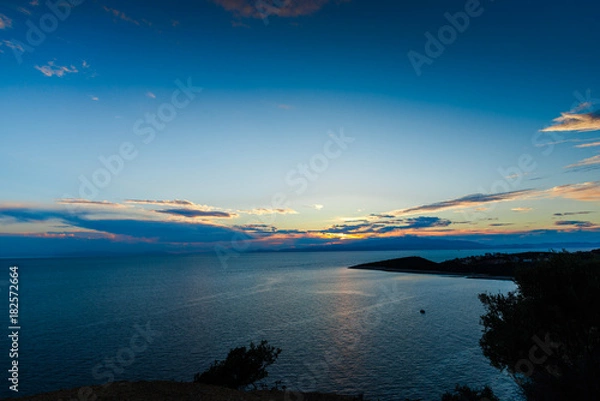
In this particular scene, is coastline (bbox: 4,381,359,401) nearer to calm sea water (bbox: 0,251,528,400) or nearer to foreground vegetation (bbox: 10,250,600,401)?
foreground vegetation (bbox: 10,250,600,401)

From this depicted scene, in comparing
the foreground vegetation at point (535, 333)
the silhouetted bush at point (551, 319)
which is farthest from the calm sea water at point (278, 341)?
the silhouetted bush at point (551, 319)

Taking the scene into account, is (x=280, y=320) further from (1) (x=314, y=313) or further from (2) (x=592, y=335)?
(2) (x=592, y=335)

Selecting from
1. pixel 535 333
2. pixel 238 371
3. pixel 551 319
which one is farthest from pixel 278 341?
pixel 551 319

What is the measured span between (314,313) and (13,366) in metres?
47.9

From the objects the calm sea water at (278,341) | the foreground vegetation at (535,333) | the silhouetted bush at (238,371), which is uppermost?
the foreground vegetation at (535,333)

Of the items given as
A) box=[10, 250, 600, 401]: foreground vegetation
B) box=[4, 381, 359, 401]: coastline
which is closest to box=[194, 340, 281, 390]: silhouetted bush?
box=[10, 250, 600, 401]: foreground vegetation

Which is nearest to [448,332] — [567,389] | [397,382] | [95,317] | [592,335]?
[397,382]

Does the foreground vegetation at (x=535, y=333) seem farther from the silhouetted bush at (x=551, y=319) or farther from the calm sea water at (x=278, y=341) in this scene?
the calm sea water at (x=278, y=341)

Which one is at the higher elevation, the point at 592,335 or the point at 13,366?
the point at 592,335

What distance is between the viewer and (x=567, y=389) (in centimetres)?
1400

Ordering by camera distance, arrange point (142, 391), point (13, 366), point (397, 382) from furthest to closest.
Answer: point (13, 366) → point (397, 382) → point (142, 391)

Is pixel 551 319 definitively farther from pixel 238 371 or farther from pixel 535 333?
pixel 238 371

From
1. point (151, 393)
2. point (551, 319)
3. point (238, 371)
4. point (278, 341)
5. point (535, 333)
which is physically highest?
point (551, 319)

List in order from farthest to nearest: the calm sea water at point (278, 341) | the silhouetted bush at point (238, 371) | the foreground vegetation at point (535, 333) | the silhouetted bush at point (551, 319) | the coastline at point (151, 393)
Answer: the calm sea water at point (278, 341) < the silhouetted bush at point (238, 371) < the silhouetted bush at point (551, 319) < the foreground vegetation at point (535, 333) < the coastline at point (151, 393)
